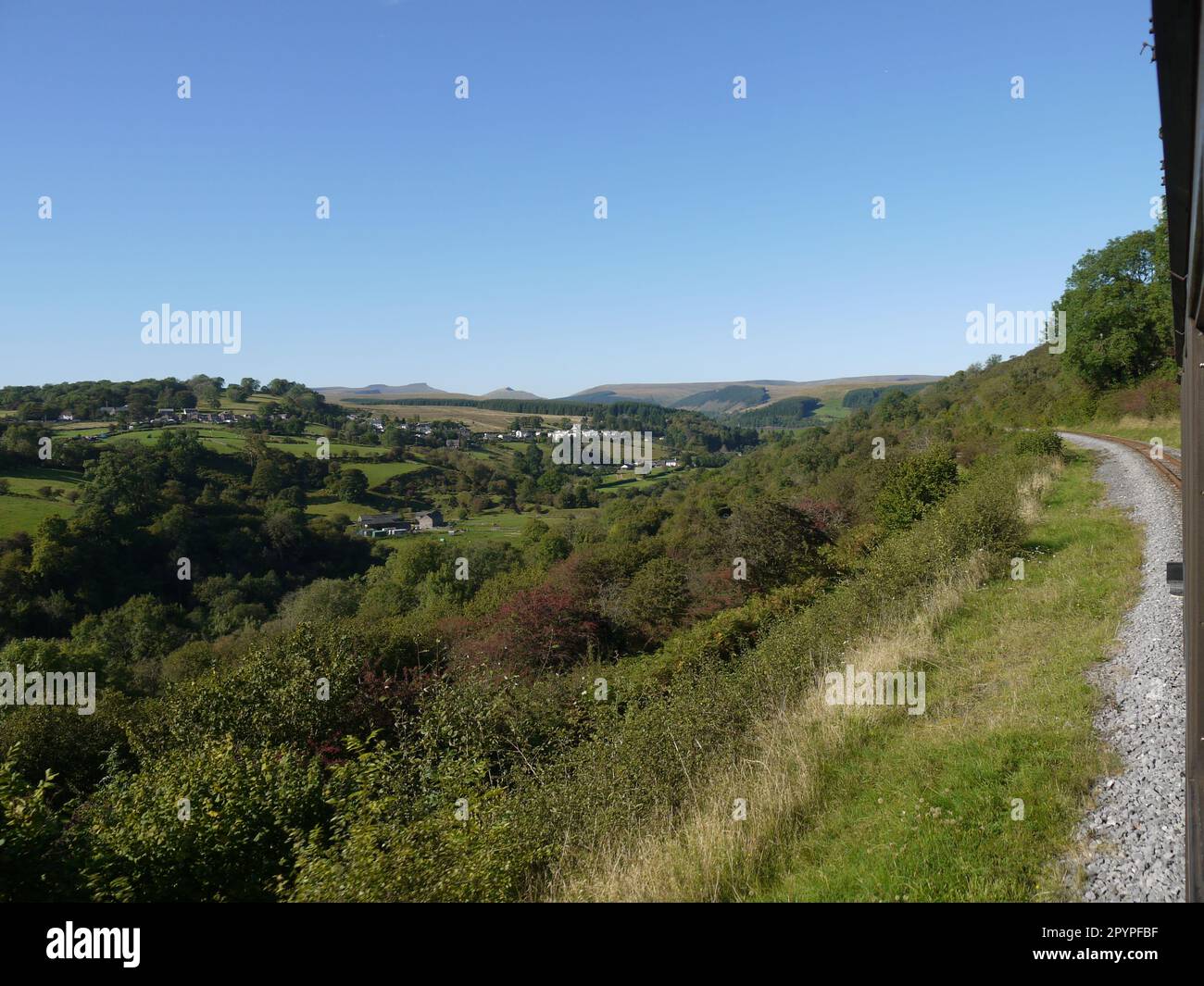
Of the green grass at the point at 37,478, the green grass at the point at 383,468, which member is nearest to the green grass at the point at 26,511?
the green grass at the point at 37,478

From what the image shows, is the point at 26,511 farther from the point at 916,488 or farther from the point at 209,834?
the point at 916,488

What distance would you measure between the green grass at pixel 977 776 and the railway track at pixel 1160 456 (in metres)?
6.36

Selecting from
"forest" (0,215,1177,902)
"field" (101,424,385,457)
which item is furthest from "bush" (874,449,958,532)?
"field" (101,424,385,457)

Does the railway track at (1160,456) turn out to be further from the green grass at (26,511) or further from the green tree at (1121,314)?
the green grass at (26,511)

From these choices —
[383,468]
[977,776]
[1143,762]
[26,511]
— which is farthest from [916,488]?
[383,468]

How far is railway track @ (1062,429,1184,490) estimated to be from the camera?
16.6 m

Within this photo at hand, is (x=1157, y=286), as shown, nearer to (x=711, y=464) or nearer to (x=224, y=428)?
(x=711, y=464)

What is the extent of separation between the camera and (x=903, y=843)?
4637 mm

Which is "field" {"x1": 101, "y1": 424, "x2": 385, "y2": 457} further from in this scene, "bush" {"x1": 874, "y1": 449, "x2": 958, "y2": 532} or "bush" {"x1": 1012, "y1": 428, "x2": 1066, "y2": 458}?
"bush" {"x1": 1012, "y1": 428, "x2": 1066, "y2": 458}

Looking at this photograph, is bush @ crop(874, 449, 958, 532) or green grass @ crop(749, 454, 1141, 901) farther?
bush @ crop(874, 449, 958, 532)

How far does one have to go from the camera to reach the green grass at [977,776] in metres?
4.28

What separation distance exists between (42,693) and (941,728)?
78.8 feet

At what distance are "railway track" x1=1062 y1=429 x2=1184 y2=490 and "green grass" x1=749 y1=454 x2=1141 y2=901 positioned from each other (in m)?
6.36
